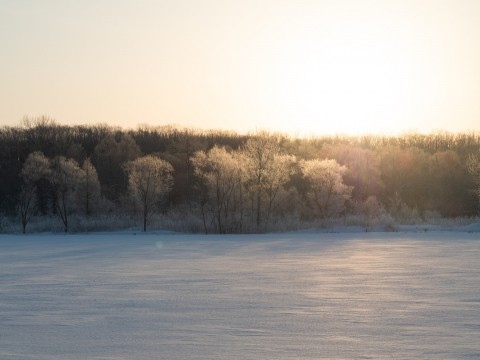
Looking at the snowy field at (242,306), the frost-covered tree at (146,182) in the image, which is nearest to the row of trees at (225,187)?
the frost-covered tree at (146,182)

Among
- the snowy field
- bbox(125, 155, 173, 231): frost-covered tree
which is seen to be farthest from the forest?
the snowy field

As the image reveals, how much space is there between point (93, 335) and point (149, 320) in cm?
147

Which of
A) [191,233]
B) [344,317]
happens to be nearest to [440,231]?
[191,233]

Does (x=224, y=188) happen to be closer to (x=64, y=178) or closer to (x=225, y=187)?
(x=225, y=187)

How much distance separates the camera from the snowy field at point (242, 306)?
9.91 metres

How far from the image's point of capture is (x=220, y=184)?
52.7 meters

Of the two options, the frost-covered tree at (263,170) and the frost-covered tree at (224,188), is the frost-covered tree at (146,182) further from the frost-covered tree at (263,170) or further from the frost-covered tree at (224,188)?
the frost-covered tree at (263,170)

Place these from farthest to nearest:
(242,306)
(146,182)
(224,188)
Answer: (224,188), (146,182), (242,306)

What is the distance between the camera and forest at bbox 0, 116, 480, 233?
50500mm

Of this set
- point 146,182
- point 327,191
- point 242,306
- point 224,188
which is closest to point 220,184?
point 224,188

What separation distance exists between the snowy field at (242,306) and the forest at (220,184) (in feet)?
72.7

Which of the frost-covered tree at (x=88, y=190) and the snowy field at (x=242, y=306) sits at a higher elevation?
the frost-covered tree at (x=88, y=190)

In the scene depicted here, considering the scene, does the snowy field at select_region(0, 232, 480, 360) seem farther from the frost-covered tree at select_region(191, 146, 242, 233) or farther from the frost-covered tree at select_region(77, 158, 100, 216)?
the frost-covered tree at select_region(77, 158, 100, 216)

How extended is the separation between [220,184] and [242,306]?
128 feet
